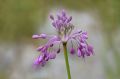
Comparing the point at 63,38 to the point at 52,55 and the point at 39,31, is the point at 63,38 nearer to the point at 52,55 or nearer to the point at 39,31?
the point at 52,55

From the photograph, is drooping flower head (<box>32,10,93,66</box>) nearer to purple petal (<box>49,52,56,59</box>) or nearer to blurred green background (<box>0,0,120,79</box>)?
purple petal (<box>49,52,56,59</box>)

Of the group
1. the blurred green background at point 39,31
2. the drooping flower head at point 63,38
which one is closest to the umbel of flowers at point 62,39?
the drooping flower head at point 63,38

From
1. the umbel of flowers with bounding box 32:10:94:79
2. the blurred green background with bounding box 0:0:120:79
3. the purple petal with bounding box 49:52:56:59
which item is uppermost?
the blurred green background with bounding box 0:0:120:79

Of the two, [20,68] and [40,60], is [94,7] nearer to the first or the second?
[20,68]

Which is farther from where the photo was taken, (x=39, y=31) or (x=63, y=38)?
(x=39, y=31)

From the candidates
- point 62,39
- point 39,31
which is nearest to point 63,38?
point 62,39

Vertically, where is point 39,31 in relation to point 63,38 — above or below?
above

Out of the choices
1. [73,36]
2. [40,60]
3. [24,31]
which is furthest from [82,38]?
[24,31]

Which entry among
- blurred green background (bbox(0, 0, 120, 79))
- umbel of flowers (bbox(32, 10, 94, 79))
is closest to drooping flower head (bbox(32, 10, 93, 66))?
umbel of flowers (bbox(32, 10, 94, 79))
